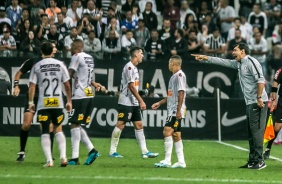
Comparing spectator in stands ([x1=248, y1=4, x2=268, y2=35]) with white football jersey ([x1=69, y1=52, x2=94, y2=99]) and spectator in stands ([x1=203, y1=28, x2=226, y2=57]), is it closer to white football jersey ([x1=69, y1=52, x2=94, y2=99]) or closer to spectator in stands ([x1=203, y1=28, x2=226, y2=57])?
spectator in stands ([x1=203, y1=28, x2=226, y2=57])

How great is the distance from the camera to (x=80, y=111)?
615 inches

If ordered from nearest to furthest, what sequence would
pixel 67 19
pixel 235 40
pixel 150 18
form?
pixel 67 19 → pixel 235 40 → pixel 150 18

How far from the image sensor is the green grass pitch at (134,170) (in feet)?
43.1

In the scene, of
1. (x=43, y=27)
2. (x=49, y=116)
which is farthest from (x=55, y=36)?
(x=49, y=116)

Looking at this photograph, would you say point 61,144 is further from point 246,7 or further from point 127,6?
point 246,7

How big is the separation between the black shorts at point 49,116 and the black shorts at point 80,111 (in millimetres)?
926

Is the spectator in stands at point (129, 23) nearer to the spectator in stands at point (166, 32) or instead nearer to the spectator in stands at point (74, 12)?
the spectator in stands at point (166, 32)

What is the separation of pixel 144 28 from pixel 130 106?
9732mm

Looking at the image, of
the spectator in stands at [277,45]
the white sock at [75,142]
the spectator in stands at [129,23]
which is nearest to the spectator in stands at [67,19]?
the spectator in stands at [129,23]

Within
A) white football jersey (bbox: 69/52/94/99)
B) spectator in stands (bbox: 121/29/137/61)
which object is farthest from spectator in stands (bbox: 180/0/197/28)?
white football jersey (bbox: 69/52/94/99)

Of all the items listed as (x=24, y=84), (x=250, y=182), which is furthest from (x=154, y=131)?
(x=250, y=182)

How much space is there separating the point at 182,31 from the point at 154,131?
4627mm

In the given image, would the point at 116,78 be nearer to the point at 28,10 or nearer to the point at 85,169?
the point at 28,10

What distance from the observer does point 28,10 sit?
88.2ft
